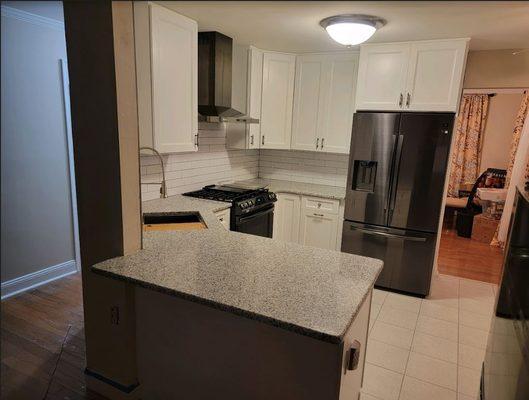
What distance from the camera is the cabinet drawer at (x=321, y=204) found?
3783 millimetres

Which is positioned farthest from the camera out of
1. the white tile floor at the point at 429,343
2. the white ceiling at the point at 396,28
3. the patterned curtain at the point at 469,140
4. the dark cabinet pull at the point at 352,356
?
the patterned curtain at the point at 469,140

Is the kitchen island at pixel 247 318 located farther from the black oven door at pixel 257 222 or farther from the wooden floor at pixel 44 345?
the black oven door at pixel 257 222

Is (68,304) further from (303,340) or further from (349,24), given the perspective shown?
(349,24)

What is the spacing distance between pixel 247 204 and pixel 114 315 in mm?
1608

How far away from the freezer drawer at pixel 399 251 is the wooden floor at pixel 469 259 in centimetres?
97

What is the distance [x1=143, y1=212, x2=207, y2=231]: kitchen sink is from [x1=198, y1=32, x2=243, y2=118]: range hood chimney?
1058 mm

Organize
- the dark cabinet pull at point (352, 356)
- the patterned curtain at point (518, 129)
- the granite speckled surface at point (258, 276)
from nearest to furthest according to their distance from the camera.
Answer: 1. the granite speckled surface at point (258, 276)
2. the dark cabinet pull at point (352, 356)
3. the patterned curtain at point (518, 129)

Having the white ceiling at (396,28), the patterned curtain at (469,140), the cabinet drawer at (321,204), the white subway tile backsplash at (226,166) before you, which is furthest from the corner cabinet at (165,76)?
the patterned curtain at (469,140)

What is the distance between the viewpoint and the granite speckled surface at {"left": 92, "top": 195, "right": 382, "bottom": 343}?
1.29 m

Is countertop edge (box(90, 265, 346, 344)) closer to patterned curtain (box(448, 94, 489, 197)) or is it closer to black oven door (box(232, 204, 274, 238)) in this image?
black oven door (box(232, 204, 274, 238))

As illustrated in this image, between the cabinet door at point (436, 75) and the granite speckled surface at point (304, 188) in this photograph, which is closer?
the cabinet door at point (436, 75)

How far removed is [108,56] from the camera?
1.58 meters

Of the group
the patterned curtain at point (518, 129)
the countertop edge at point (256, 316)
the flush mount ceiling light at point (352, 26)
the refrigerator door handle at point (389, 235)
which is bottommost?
the refrigerator door handle at point (389, 235)

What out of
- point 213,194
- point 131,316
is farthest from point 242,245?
point 213,194
